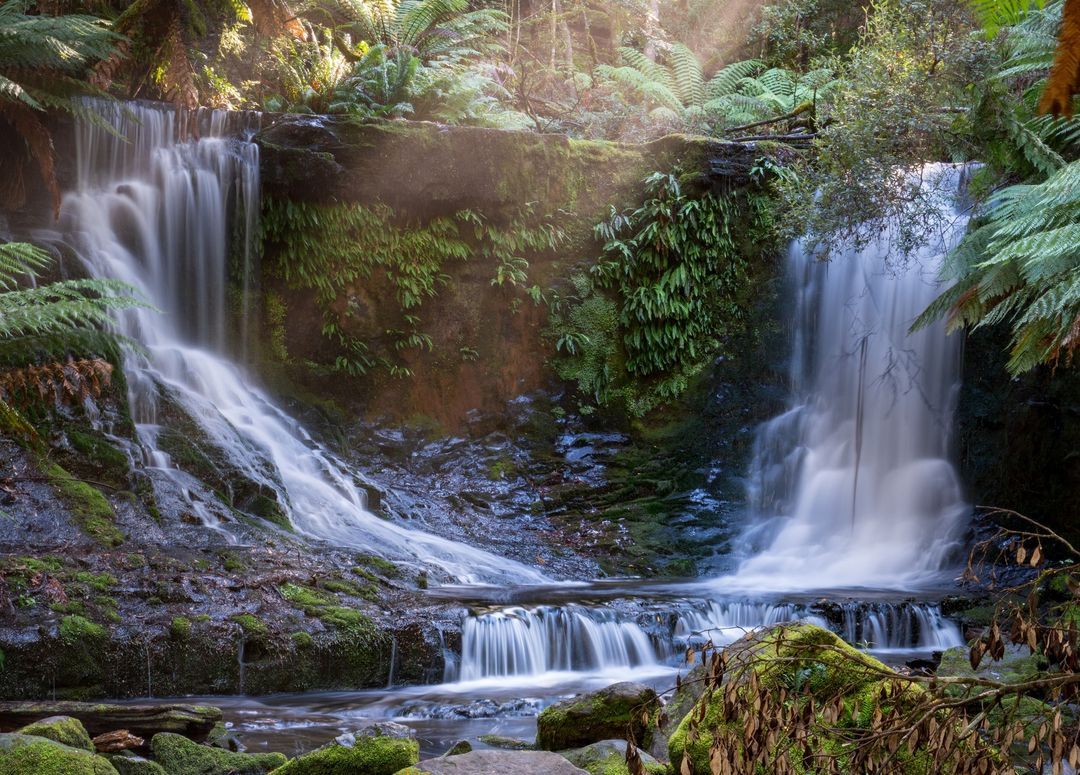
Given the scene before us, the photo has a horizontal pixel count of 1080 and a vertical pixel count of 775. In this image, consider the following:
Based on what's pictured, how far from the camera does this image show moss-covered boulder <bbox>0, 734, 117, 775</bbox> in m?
3.65

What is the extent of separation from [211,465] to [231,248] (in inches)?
163

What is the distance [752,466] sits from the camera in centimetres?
1262

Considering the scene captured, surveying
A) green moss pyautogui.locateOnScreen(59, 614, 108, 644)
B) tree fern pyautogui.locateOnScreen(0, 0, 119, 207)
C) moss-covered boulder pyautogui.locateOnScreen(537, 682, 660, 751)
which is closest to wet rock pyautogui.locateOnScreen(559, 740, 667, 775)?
moss-covered boulder pyautogui.locateOnScreen(537, 682, 660, 751)

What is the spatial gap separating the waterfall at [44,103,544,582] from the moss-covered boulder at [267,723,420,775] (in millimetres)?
5205

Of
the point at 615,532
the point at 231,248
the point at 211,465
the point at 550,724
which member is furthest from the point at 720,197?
the point at 550,724

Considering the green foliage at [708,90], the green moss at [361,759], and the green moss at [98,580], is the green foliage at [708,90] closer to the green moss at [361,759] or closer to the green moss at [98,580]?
the green moss at [98,580]

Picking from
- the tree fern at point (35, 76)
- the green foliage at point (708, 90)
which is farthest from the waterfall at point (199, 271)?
the green foliage at point (708, 90)

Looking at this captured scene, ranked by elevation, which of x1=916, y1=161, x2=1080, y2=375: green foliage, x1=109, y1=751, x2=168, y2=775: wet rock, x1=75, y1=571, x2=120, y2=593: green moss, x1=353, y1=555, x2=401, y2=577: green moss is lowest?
x1=109, y1=751, x2=168, y2=775: wet rock

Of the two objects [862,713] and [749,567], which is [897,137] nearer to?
[749,567]

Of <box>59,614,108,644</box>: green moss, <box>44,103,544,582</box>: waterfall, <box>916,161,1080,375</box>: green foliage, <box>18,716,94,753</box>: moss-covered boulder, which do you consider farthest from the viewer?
<box>44,103,544,582</box>: waterfall

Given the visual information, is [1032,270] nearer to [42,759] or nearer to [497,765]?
[497,765]

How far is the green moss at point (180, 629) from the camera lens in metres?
6.09

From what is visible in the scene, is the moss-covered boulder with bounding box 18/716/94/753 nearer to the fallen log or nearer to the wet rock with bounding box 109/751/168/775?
the wet rock with bounding box 109/751/168/775

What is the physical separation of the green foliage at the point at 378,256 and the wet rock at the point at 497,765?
31.6 ft
